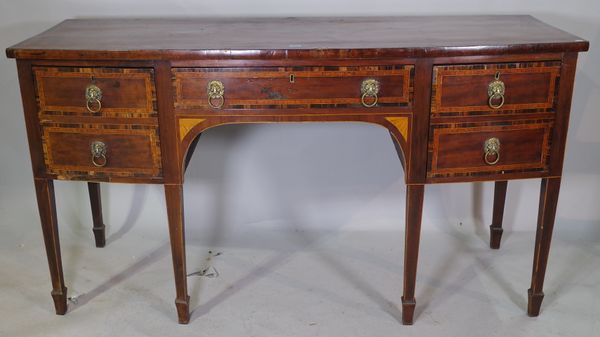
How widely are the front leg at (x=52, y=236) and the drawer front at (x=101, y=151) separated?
7 cm

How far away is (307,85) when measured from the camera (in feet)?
5.93

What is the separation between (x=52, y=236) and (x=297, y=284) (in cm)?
79

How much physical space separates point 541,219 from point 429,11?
0.81 metres

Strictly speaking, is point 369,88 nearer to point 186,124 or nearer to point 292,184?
point 186,124

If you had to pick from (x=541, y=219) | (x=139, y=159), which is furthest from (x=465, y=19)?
(x=139, y=159)

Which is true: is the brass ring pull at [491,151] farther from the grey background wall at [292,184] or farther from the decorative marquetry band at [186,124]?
the decorative marquetry band at [186,124]

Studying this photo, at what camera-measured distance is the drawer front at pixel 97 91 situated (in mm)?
1804

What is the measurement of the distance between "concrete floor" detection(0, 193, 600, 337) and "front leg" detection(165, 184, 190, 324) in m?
0.07

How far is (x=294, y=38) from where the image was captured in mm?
1907

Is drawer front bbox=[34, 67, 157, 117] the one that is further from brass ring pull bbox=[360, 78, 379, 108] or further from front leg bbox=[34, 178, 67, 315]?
brass ring pull bbox=[360, 78, 379, 108]

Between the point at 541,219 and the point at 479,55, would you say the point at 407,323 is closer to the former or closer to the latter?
the point at 541,219

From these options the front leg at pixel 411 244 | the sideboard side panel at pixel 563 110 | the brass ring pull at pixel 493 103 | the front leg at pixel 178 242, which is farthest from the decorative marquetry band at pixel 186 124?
the sideboard side panel at pixel 563 110

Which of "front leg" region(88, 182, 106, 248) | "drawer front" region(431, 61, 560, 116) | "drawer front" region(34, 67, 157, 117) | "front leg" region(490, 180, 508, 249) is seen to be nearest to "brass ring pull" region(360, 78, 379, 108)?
"drawer front" region(431, 61, 560, 116)

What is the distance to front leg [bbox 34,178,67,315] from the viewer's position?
1971mm
